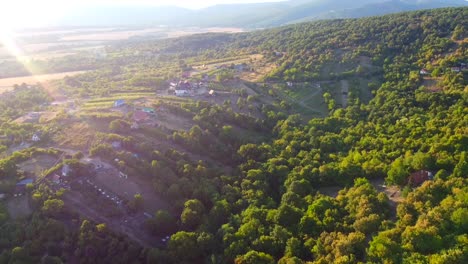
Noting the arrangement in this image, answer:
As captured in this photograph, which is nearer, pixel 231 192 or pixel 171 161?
pixel 231 192

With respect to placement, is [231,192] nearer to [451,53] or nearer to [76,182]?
[76,182]

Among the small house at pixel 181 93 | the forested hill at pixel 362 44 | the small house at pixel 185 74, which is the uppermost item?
the forested hill at pixel 362 44

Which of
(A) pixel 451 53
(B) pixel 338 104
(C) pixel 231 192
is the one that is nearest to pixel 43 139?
(C) pixel 231 192

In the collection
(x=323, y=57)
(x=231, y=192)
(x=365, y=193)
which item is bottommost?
(x=231, y=192)

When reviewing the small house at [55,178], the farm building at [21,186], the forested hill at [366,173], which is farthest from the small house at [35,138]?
the forested hill at [366,173]

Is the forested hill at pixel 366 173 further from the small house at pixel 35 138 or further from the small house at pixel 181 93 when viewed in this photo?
the small house at pixel 35 138

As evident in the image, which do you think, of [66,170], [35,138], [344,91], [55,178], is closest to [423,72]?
[344,91]
